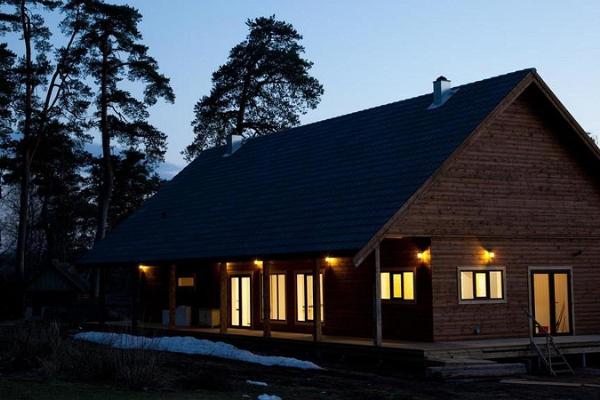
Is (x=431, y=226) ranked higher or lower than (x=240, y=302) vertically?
higher

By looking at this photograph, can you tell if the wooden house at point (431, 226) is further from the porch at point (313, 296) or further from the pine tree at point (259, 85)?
the pine tree at point (259, 85)

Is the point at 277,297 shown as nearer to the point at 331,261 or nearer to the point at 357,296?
the point at 331,261

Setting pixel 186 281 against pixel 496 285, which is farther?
pixel 186 281

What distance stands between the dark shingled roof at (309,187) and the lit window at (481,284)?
121 inches

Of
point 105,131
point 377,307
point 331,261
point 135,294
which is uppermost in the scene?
point 105,131

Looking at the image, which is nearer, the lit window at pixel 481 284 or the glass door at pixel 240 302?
the lit window at pixel 481 284

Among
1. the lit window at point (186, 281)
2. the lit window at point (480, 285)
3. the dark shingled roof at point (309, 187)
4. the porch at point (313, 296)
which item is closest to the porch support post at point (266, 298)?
the porch at point (313, 296)

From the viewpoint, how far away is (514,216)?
23.5m

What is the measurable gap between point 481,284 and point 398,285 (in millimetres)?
2125

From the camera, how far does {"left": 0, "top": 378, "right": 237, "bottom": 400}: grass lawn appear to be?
1264 centimetres

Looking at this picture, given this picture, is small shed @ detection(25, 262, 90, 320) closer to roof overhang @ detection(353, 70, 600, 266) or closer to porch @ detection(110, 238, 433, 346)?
porch @ detection(110, 238, 433, 346)

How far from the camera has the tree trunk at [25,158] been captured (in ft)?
139

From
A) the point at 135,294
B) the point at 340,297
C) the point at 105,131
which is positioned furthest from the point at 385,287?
the point at 105,131

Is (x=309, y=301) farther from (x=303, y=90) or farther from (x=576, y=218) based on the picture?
(x=303, y=90)
